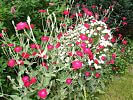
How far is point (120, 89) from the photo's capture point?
496 cm

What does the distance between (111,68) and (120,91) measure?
624 mm

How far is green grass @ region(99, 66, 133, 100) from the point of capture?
470 centimetres

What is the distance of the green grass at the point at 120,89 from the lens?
15.4ft

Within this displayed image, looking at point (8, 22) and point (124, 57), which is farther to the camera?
point (124, 57)

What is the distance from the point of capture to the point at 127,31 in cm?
677

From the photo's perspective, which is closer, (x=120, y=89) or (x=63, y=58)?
(x=63, y=58)

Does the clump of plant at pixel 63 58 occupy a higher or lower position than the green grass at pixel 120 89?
higher

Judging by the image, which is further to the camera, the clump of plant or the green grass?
the green grass

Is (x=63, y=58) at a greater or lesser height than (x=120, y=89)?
greater

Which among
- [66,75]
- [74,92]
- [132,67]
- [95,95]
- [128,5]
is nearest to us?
[66,75]

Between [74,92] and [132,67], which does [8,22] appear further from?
[132,67]

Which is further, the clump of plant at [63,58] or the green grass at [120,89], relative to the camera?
the green grass at [120,89]

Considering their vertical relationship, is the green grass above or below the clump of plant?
below

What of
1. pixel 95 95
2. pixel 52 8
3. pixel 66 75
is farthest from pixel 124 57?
pixel 66 75
